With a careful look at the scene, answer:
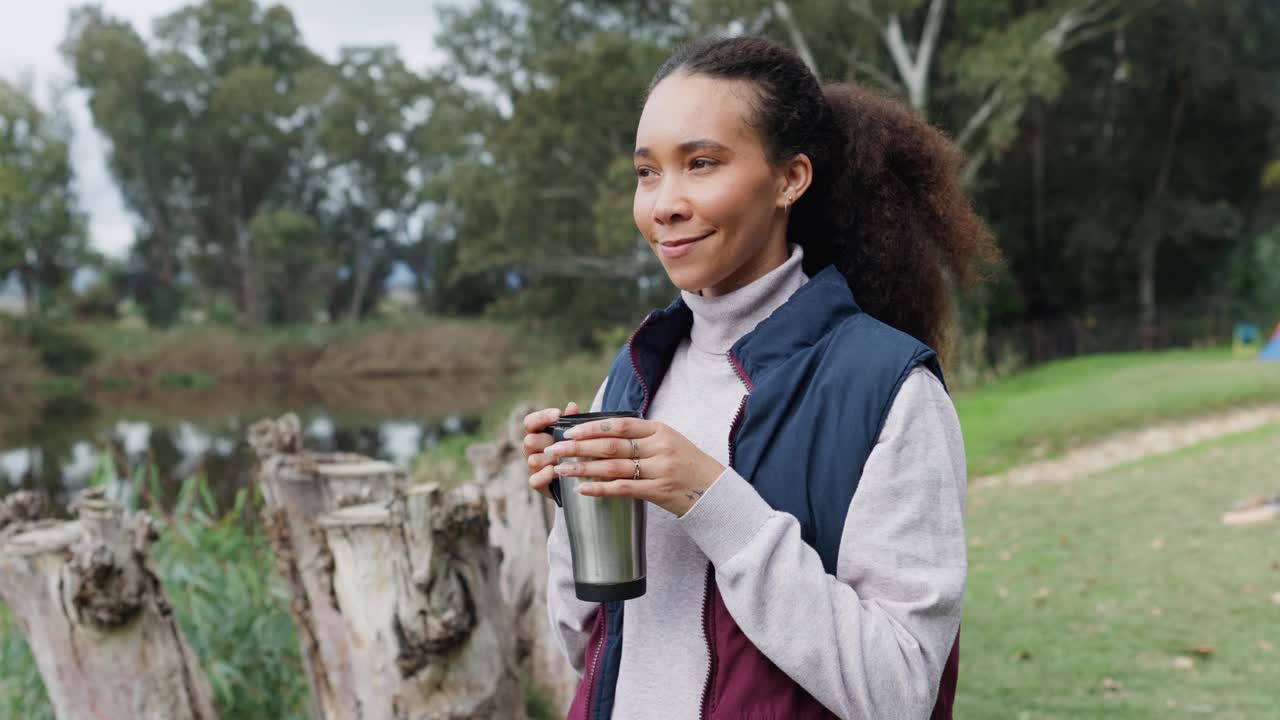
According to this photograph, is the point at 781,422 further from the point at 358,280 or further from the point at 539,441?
the point at 358,280

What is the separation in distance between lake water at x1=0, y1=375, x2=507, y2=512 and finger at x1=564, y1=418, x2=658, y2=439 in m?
6.54

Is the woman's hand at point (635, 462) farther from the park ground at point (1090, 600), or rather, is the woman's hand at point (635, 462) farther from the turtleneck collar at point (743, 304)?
the park ground at point (1090, 600)

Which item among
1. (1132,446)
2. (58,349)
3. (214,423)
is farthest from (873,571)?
(58,349)

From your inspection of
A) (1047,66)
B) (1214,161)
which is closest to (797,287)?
(1047,66)

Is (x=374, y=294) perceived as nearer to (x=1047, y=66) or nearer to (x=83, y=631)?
(x=1047, y=66)

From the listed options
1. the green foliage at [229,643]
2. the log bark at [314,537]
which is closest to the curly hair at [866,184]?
the log bark at [314,537]

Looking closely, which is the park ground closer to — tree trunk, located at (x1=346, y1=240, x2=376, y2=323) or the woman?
the woman

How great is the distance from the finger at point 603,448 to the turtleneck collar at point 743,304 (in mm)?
355

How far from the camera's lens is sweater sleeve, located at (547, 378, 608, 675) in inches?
67.8

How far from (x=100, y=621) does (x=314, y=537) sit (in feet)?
2.07

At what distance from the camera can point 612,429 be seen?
1.27m

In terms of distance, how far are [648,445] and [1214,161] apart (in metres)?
28.0

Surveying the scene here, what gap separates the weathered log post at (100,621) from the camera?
2.98 metres

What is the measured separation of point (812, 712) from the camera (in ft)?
4.50
